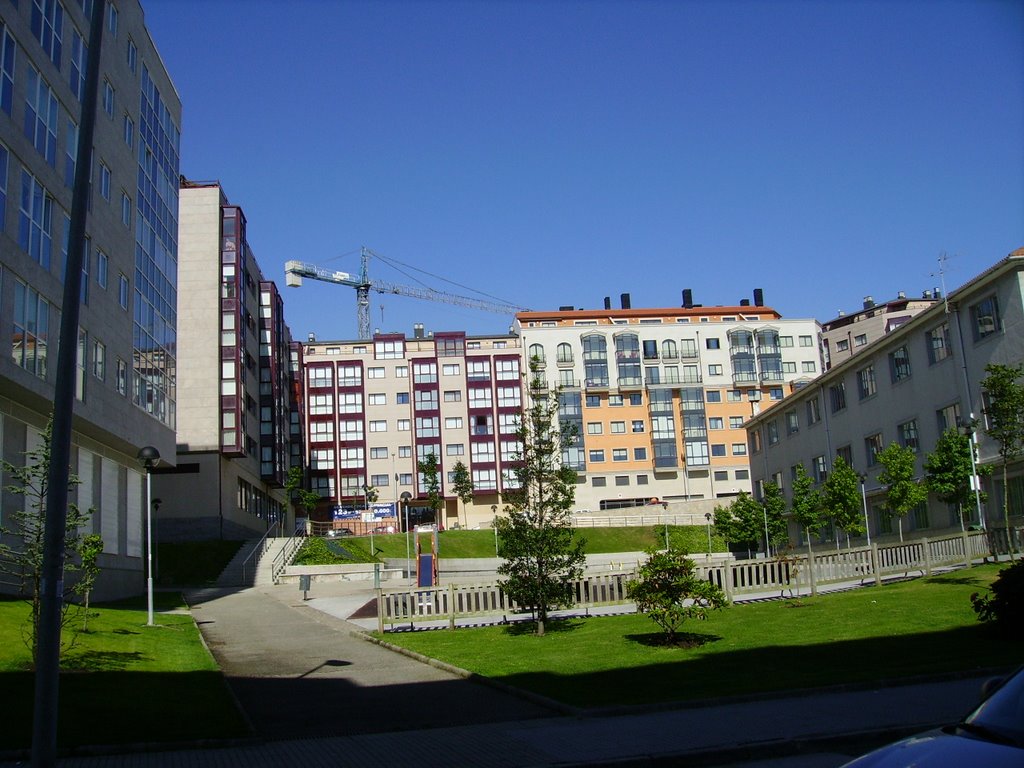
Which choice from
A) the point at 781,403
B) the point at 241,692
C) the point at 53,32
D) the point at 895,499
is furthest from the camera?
the point at 781,403

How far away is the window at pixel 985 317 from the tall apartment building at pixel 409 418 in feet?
222

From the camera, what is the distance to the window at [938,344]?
42719mm

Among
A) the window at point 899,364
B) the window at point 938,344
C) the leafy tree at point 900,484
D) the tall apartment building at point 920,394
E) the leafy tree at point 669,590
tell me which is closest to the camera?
the leafy tree at point 669,590

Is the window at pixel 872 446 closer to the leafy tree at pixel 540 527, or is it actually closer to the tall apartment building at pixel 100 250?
the leafy tree at pixel 540 527

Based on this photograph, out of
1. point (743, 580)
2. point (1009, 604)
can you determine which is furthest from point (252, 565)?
point (1009, 604)

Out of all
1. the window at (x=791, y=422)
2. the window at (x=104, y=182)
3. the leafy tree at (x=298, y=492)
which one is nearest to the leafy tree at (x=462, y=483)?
the leafy tree at (x=298, y=492)

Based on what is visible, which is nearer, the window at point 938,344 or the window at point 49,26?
the window at point 49,26

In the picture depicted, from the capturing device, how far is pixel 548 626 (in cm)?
2220

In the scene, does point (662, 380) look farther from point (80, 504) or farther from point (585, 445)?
point (80, 504)

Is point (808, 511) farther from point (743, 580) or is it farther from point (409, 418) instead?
point (409, 418)

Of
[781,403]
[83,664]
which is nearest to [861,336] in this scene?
[781,403]

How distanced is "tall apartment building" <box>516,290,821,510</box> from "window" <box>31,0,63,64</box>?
71.4 meters

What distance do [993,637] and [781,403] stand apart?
Answer: 160 feet

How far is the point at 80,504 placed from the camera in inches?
1407
